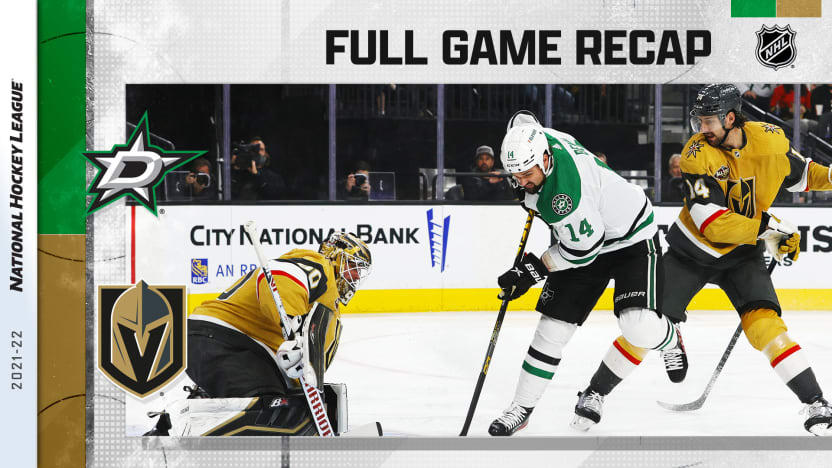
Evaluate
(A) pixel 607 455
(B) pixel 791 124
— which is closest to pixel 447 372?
(A) pixel 607 455

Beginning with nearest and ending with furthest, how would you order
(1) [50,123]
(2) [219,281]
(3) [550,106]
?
1. (1) [50,123]
2. (2) [219,281]
3. (3) [550,106]

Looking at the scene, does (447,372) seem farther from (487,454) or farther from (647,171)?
(647,171)

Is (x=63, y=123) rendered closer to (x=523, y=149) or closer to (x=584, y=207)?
(x=523, y=149)

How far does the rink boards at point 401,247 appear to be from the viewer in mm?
2680

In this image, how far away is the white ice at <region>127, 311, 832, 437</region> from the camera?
9.04 ft

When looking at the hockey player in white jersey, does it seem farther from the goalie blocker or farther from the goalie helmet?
the goalie blocker

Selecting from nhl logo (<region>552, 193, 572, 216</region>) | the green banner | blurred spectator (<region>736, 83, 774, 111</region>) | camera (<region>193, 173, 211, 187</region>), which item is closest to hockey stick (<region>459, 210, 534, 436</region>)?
nhl logo (<region>552, 193, 572, 216</region>)

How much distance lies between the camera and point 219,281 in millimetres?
2775

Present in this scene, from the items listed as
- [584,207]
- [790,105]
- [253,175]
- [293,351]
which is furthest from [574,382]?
[253,175]

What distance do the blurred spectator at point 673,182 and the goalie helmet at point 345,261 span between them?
1.14m

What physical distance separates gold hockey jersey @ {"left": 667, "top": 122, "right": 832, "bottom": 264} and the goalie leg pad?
0.34 m

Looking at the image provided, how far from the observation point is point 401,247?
135 inches

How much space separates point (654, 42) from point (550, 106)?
458 mm

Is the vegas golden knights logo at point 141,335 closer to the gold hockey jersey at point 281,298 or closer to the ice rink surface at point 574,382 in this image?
the gold hockey jersey at point 281,298
